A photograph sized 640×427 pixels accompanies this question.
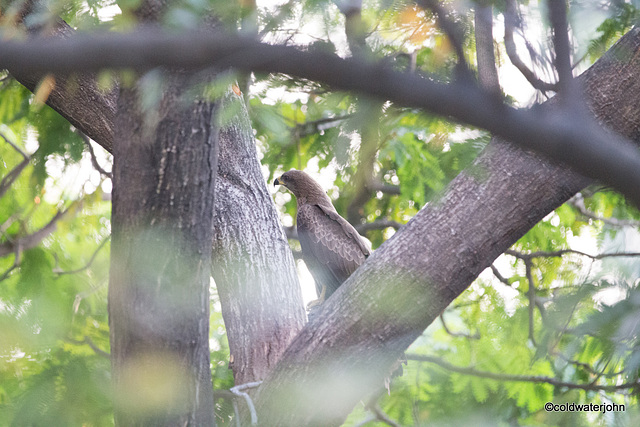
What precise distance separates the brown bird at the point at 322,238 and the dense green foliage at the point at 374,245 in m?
0.23

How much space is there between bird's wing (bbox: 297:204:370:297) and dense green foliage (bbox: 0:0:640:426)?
51 centimetres

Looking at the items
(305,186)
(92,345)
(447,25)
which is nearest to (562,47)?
(447,25)

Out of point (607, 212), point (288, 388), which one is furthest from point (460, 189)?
point (607, 212)

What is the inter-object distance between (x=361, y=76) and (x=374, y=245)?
5759 millimetres

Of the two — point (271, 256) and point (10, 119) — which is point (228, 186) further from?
point (10, 119)

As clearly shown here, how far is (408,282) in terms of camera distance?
9.46 feet

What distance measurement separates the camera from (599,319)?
2086 mm

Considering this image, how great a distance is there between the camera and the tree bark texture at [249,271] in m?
3.45

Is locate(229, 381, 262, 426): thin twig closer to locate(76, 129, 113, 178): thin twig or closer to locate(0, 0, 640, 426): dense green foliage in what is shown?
locate(0, 0, 640, 426): dense green foliage

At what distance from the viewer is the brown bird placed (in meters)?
5.36

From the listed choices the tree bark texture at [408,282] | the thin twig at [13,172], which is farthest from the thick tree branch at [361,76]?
the thin twig at [13,172]

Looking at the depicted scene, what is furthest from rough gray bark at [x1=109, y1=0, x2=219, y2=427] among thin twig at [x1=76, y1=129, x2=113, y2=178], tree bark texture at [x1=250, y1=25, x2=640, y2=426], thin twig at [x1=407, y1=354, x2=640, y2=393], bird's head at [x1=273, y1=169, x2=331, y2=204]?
bird's head at [x1=273, y1=169, x2=331, y2=204]

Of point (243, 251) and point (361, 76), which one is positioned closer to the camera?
point (361, 76)

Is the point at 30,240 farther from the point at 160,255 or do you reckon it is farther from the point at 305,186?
the point at 160,255
